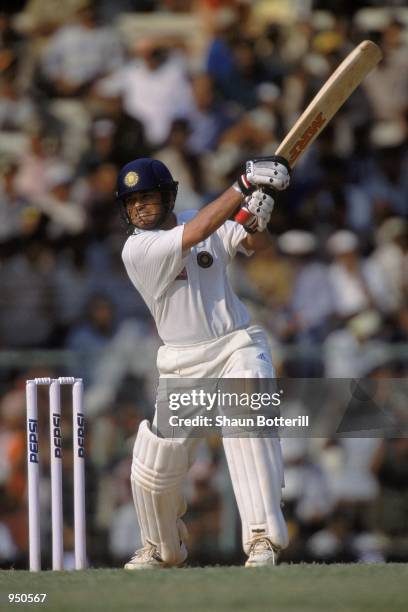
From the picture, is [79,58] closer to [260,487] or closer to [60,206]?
[60,206]

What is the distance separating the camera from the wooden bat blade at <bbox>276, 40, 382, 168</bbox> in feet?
20.4

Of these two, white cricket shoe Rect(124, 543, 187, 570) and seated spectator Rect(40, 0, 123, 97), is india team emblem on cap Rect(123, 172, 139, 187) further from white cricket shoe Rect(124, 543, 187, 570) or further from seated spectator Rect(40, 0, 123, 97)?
Result: seated spectator Rect(40, 0, 123, 97)

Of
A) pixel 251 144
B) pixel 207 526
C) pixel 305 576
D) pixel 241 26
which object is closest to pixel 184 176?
pixel 251 144

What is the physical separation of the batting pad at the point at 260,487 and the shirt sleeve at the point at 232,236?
0.83m

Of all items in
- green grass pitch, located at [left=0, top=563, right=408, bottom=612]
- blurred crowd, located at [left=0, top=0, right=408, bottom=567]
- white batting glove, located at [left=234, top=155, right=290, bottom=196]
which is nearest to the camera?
green grass pitch, located at [left=0, top=563, right=408, bottom=612]

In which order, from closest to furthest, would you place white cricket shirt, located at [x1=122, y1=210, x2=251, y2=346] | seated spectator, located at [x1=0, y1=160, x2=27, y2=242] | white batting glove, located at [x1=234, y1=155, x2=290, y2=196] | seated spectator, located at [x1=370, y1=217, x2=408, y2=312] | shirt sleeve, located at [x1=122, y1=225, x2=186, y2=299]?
1. white batting glove, located at [x1=234, y1=155, x2=290, y2=196]
2. shirt sleeve, located at [x1=122, y1=225, x2=186, y2=299]
3. white cricket shirt, located at [x1=122, y1=210, x2=251, y2=346]
4. seated spectator, located at [x1=370, y1=217, x2=408, y2=312]
5. seated spectator, located at [x1=0, y1=160, x2=27, y2=242]

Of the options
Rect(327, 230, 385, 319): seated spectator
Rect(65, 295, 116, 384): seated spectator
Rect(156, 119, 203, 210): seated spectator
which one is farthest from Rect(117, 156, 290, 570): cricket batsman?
Rect(156, 119, 203, 210): seated spectator

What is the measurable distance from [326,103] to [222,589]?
229cm

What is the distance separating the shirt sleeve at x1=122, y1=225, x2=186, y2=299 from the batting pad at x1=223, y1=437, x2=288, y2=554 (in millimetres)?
766

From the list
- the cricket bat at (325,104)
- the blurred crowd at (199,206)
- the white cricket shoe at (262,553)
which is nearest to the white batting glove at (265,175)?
the cricket bat at (325,104)

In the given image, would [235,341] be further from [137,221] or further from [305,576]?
[305,576]

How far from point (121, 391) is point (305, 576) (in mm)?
3228

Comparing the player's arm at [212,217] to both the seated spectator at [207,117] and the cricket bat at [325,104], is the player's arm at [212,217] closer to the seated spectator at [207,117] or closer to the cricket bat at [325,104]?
the cricket bat at [325,104]

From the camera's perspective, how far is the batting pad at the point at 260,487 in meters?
6.01
